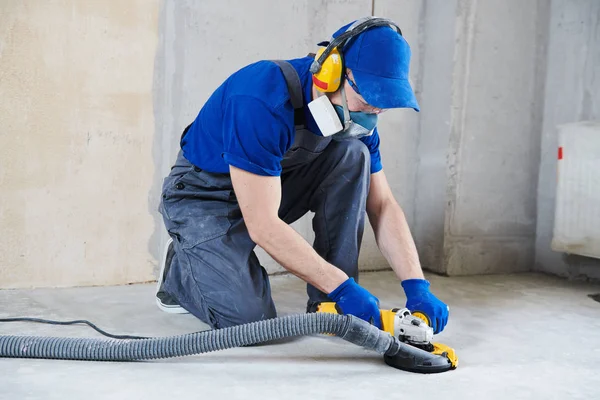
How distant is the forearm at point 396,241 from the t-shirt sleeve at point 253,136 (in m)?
0.48

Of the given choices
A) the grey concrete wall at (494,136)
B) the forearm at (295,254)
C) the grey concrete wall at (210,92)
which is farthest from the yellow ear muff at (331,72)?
the grey concrete wall at (494,136)

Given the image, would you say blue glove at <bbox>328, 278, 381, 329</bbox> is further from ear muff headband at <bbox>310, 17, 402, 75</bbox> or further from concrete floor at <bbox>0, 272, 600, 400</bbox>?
ear muff headband at <bbox>310, 17, 402, 75</bbox>

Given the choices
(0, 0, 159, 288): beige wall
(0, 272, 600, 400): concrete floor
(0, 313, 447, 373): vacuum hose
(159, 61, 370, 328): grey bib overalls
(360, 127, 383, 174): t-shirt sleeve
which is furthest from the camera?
(0, 0, 159, 288): beige wall

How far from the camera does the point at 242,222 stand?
2080mm

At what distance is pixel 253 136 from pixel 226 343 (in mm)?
517

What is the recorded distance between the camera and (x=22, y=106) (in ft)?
7.87

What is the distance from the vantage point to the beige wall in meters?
2.40

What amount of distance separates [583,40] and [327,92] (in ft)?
6.19

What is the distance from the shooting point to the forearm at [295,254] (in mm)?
1789

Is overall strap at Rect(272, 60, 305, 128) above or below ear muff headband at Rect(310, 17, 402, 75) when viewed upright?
below

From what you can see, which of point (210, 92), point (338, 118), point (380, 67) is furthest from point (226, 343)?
point (210, 92)

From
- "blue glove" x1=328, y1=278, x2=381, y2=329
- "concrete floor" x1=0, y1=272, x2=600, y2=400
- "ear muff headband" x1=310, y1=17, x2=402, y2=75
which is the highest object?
"ear muff headband" x1=310, y1=17, x2=402, y2=75

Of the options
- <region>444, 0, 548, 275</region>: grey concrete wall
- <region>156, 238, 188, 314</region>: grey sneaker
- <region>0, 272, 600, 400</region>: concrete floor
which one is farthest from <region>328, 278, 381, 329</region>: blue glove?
<region>444, 0, 548, 275</region>: grey concrete wall

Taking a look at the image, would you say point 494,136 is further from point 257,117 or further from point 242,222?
point 257,117
